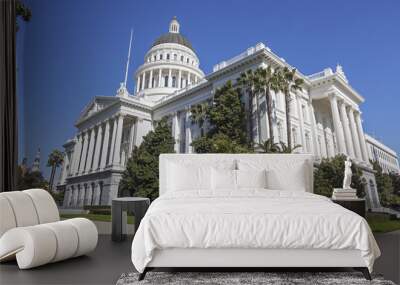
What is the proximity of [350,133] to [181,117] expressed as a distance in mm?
3603

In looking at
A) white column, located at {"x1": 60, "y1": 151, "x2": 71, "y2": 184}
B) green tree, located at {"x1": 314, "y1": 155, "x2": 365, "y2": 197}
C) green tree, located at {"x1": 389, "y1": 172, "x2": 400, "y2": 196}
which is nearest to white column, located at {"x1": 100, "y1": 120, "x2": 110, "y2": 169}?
white column, located at {"x1": 60, "y1": 151, "x2": 71, "y2": 184}

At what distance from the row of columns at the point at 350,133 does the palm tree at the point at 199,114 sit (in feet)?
8.85

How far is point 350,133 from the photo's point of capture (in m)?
6.29

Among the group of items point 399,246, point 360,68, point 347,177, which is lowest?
point 399,246

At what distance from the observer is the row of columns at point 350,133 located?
6156 millimetres

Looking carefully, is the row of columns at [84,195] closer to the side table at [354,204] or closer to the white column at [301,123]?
the white column at [301,123]

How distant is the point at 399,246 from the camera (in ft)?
14.1

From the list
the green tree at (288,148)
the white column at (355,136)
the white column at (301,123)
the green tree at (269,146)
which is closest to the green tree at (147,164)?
the green tree at (269,146)

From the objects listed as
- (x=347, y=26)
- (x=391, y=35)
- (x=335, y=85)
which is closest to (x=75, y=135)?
(x=335, y=85)

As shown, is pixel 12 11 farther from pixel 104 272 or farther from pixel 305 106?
pixel 305 106

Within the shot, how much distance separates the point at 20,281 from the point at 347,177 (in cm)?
425

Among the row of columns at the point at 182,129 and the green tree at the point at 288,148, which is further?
the row of columns at the point at 182,129

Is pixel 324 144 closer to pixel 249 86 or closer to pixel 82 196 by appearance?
pixel 249 86

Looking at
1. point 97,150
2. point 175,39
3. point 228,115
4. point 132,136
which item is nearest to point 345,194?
point 228,115
